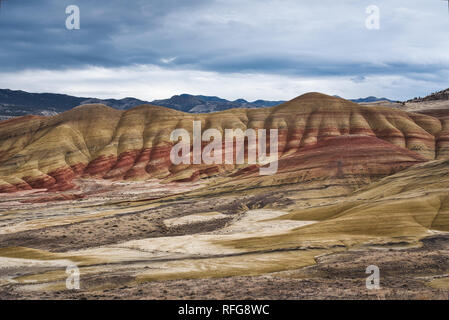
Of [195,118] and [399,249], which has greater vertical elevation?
[195,118]

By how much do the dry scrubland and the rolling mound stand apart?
0.68m

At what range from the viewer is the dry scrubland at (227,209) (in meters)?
29.3

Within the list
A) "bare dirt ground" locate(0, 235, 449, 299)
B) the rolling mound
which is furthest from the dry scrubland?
the rolling mound

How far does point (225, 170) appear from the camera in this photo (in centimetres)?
13550

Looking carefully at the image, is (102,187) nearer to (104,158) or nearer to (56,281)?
(104,158)

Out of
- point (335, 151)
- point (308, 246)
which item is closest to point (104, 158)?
point (335, 151)

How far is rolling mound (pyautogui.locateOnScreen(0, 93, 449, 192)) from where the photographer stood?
134375 millimetres

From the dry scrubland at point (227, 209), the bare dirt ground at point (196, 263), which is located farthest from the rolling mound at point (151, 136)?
the bare dirt ground at point (196, 263)

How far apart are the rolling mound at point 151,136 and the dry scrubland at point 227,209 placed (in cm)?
68

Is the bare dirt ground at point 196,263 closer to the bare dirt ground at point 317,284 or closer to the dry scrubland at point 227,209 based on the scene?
the bare dirt ground at point 317,284

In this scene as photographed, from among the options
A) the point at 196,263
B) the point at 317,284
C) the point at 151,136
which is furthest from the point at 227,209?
the point at 151,136

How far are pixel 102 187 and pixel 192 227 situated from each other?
70890 millimetres

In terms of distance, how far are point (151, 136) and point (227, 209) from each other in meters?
89.7

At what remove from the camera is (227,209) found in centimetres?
7712
